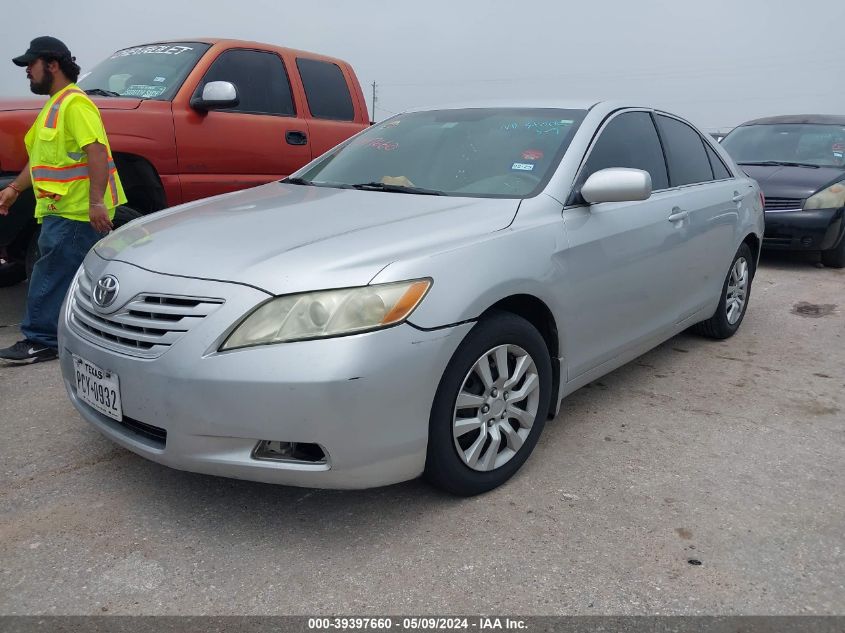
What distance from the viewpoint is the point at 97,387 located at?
8.86ft

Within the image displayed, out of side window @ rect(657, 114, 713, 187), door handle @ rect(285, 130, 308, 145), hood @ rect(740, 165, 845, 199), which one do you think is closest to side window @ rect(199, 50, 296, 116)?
door handle @ rect(285, 130, 308, 145)

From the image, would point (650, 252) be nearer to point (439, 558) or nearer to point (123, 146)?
point (439, 558)

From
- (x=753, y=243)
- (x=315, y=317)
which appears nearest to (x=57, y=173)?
(x=315, y=317)

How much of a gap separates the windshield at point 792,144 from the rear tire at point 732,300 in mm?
4166

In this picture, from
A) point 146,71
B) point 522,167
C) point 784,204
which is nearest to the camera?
point 522,167

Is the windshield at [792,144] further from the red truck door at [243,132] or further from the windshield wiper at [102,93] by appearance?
the windshield wiper at [102,93]

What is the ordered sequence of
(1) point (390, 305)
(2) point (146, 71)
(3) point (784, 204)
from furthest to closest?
1. (3) point (784, 204)
2. (2) point (146, 71)
3. (1) point (390, 305)

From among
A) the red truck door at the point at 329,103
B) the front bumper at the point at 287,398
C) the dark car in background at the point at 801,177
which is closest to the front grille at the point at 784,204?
the dark car in background at the point at 801,177

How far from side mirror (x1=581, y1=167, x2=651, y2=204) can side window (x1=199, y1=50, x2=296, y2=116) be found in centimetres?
319

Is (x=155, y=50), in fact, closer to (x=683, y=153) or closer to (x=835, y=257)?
(x=683, y=153)

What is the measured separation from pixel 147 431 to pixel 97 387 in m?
0.28

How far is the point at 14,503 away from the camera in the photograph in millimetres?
2777

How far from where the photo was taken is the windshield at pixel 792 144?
859 centimetres

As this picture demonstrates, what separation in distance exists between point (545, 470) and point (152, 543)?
5.04ft
